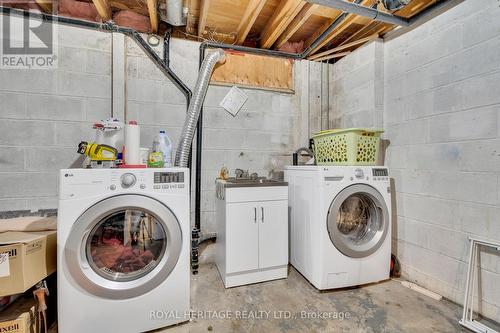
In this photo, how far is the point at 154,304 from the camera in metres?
1.32

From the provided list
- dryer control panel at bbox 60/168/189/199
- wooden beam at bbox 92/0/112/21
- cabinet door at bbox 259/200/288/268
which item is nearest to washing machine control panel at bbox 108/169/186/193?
dryer control panel at bbox 60/168/189/199

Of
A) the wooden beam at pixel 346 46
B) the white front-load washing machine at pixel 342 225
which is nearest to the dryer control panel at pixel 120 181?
the white front-load washing machine at pixel 342 225

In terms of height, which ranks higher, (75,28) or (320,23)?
(320,23)

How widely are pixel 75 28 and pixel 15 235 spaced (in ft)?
5.54

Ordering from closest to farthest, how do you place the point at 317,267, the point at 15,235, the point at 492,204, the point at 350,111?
the point at 15,235 → the point at 492,204 → the point at 317,267 → the point at 350,111

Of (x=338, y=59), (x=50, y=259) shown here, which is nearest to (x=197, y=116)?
(x=50, y=259)

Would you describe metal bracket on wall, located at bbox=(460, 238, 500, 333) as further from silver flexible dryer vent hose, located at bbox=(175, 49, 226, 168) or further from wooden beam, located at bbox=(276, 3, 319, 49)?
silver flexible dryer vent hose, located at bbox=(175, 49, 226, 168)

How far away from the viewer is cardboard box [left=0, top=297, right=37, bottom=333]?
1079 millimetres

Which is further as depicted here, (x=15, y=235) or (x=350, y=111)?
(x=350, y=111)

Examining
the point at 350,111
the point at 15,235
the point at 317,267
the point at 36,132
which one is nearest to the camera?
the point at 15,235

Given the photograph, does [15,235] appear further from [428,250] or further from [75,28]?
[428,250]

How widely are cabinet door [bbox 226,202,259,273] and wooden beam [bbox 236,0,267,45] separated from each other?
1541mm

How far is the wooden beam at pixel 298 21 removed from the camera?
180cm

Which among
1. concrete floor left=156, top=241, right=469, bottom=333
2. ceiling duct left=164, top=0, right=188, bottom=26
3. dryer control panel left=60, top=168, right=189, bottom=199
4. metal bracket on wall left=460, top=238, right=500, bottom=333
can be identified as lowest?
concrete floor left=156, top=241, right=469, bottom=333
